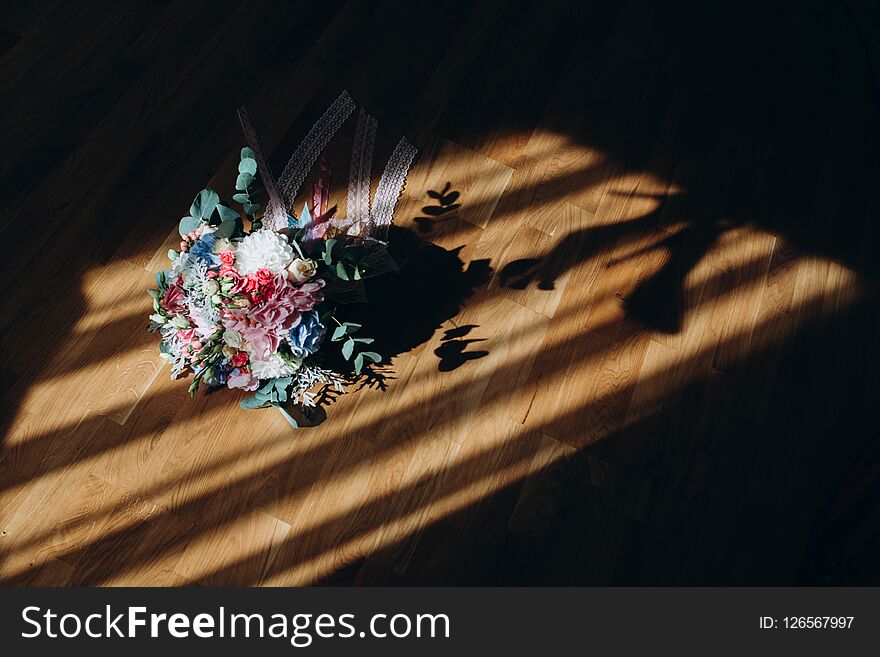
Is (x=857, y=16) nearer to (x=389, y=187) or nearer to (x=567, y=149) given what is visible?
(x=567, y=149)

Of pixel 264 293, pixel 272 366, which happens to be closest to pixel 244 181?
pixel 264 293

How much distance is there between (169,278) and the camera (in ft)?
5.37

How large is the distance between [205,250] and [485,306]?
775mm

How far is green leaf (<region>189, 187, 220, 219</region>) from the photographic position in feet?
5.29

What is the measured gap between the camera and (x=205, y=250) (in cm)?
153

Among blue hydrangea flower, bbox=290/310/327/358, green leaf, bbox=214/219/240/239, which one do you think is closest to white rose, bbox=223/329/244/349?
blue hydrangea flower, bbox=290/310/327/358

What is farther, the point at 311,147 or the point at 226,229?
the point at 311,147

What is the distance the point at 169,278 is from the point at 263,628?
0.84m

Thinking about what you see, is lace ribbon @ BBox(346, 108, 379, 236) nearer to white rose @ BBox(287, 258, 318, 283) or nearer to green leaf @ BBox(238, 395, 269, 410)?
white rose @ BBox(287, 258, 318, 283)

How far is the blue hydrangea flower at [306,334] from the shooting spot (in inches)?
59.9

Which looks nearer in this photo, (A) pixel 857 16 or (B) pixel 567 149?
(B) pixel 567 149

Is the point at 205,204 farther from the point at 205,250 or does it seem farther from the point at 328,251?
the point at 328,251

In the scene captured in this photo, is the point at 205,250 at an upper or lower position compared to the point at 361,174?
upper

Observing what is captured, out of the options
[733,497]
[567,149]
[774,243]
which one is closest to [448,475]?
[733,497]
